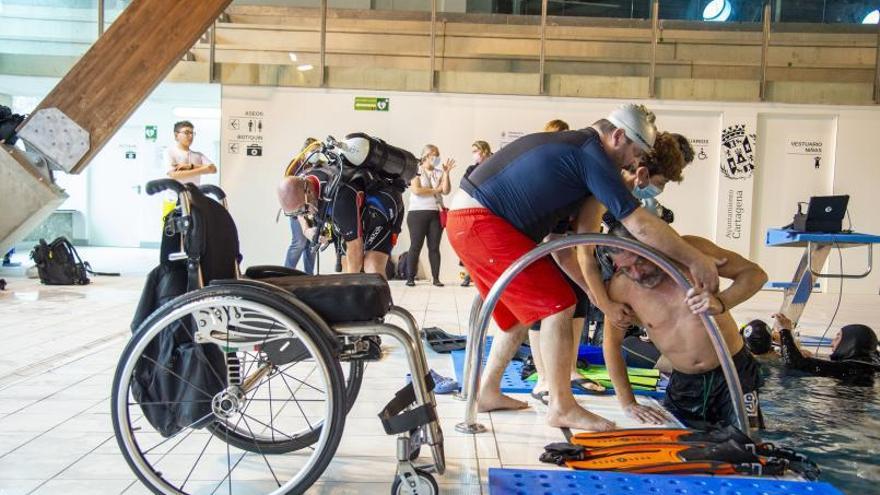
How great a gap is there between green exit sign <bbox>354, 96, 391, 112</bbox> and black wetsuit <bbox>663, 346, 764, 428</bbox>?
7.20m

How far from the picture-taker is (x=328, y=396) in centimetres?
193

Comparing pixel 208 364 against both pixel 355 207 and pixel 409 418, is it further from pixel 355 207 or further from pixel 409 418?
pixel 355 207

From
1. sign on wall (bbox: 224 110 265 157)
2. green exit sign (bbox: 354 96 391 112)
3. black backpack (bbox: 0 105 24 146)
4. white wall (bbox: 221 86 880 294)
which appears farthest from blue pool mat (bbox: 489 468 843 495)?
sign on wall (bbox: 224 110 265 157)

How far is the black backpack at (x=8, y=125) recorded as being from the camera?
4.89m

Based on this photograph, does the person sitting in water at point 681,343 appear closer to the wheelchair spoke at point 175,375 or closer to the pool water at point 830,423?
the pool water at point 830,423

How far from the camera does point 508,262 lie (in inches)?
114

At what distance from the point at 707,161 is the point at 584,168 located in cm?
778

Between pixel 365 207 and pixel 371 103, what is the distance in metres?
5.60

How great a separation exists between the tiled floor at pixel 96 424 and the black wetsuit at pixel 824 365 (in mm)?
1724

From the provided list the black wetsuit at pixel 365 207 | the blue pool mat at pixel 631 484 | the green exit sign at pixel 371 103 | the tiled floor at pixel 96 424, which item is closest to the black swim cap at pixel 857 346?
the tiled floor at pixel 96 424

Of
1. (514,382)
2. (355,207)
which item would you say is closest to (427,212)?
(355,207)

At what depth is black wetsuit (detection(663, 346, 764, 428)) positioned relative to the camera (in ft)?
9.84

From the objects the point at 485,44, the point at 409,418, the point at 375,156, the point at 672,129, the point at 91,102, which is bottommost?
the point at 409,418

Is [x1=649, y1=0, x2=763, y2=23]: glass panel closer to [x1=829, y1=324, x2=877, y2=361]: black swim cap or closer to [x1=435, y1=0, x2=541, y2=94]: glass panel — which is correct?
[x1=435, y1=0, x2=541, y2=94]: glass panel
